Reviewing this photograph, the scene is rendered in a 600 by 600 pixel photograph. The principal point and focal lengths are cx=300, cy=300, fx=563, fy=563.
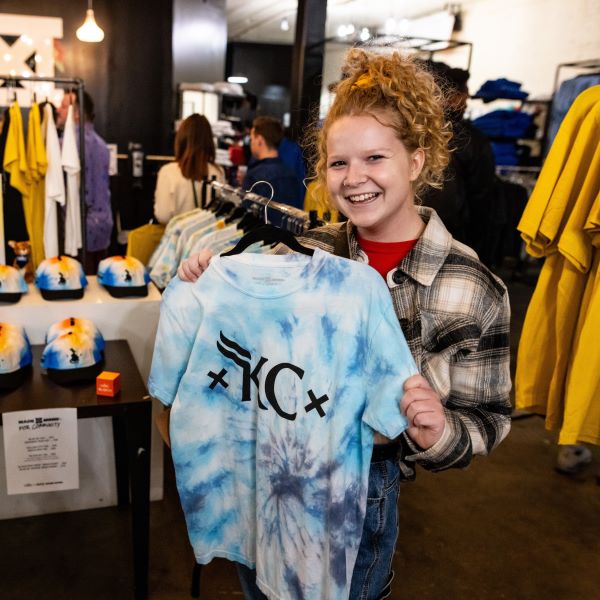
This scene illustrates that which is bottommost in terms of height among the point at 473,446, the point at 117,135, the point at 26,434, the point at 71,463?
the point at 71,463

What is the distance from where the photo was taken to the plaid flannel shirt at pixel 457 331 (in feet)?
3.56

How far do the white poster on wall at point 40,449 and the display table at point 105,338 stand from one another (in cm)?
47

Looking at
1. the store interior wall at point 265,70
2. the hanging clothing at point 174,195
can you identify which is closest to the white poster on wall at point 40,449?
the hanging clothing at point 174,195

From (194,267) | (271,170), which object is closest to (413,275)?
(194,267)

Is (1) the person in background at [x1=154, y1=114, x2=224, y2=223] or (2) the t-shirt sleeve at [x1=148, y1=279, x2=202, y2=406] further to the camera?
(1) the person in background at [x1=154, y1=114, x2=224, y2=223]

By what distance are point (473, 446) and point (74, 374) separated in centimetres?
127

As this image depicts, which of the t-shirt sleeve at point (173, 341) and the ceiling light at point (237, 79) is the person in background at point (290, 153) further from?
the ceiling light at point (237, 79)

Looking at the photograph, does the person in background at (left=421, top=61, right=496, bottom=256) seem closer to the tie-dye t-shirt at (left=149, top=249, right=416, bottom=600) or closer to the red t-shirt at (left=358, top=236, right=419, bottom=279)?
the red t-shirt at (left=358, top=236, right=419, bottom=279)

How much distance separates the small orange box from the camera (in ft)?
5.63

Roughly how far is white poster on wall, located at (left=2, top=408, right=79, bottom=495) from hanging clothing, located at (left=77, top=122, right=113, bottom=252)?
2.97m

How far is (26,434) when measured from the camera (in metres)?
1.64

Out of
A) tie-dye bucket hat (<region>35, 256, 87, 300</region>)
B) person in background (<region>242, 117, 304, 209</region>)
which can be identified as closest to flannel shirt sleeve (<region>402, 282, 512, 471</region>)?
tie-dye bucket hat (<region>35, 256, 87, 300</region>)

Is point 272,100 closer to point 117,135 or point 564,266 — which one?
point 117,135

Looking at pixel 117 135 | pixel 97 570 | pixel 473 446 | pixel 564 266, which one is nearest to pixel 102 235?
pixel 117 135
